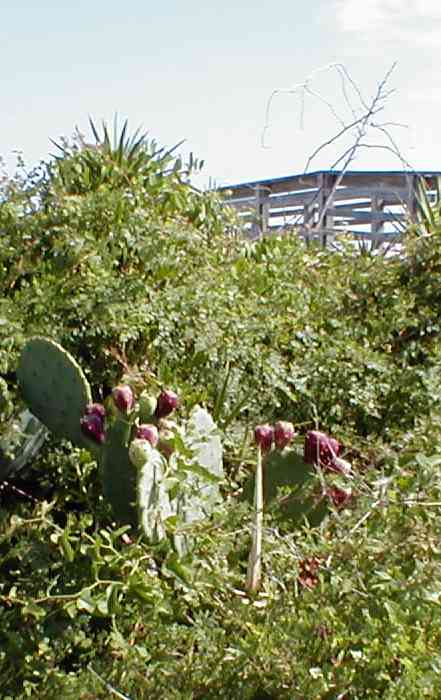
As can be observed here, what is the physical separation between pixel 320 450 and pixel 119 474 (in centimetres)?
73

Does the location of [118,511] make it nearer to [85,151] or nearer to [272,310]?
[272,310]

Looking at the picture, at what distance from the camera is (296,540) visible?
4098 millimetres

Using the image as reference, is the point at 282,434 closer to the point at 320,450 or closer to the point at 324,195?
the point at 320,450

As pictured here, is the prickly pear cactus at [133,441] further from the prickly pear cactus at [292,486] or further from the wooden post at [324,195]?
the wooden post at [324,195]

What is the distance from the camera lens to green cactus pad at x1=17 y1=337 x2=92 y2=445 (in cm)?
427

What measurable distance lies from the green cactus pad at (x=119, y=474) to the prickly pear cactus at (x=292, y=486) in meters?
0.53

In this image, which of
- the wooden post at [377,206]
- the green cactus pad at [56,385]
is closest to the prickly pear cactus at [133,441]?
the green cactus pad at [56,385]

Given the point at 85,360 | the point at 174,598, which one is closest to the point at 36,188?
the point at 85,360

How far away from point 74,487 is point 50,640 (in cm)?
113

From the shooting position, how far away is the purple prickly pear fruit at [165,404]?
13.4ft

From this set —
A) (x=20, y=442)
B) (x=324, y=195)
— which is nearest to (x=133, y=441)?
(x=20, y=442)

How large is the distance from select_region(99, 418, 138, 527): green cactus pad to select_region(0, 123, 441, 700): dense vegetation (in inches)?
3.7

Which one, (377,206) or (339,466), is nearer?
(339,466)

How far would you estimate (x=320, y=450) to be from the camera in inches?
165
